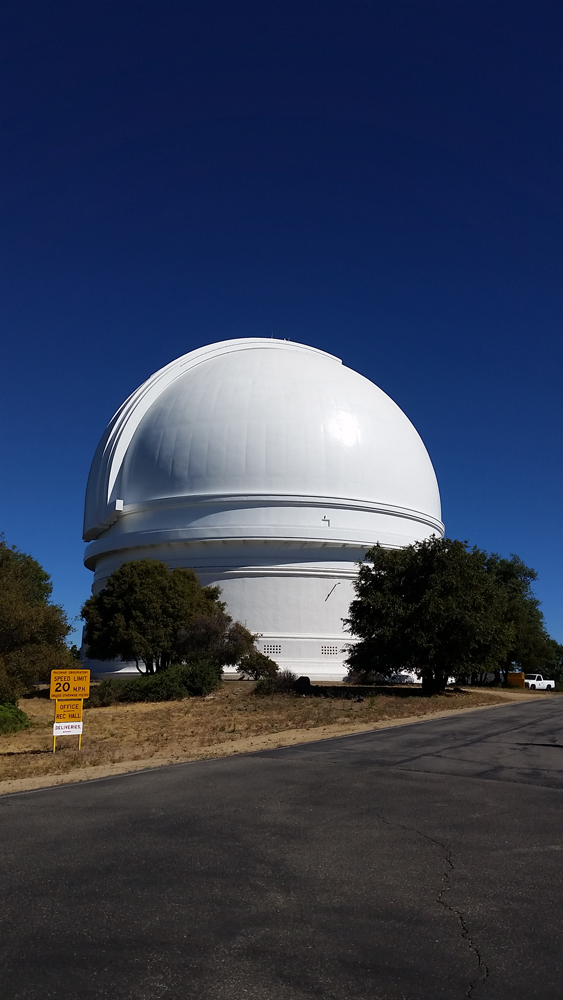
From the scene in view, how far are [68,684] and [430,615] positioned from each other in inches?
643

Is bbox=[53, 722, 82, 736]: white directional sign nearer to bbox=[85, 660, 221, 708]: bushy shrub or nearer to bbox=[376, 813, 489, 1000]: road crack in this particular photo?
bbox=[376, 813, 489, 1000]: road crack

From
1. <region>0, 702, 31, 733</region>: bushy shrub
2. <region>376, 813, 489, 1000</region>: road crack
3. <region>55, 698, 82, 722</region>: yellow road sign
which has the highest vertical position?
<region>55, 698, 82, 722</region>: yellow road sign

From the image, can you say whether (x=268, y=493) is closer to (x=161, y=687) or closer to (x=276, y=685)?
(x=276, y=685)

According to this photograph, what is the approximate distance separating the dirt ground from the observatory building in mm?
11554

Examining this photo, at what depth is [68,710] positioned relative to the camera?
14562 millimetres

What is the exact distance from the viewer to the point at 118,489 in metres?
45.3

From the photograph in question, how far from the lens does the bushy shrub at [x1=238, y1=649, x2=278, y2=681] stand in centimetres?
3281

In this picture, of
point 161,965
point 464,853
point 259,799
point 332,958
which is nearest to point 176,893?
point 161,965

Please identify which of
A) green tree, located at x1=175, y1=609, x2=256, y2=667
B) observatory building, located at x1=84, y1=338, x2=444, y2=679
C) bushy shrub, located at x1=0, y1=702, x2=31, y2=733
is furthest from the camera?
observatory building, located at x1=84, y1=338, x2=444, y2=679

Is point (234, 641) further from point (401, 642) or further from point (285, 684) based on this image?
point (401, 642)

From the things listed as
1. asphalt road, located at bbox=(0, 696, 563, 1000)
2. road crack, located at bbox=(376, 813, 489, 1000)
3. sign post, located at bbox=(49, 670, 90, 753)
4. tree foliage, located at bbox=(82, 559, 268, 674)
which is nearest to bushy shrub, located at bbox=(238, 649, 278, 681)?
tree foliage, located at bbox=(82, 559, 268, 674)

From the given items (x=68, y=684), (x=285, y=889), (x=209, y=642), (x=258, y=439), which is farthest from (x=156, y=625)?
(x=285, y=889)

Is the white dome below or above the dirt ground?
above

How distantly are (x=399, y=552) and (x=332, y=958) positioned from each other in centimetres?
2742
